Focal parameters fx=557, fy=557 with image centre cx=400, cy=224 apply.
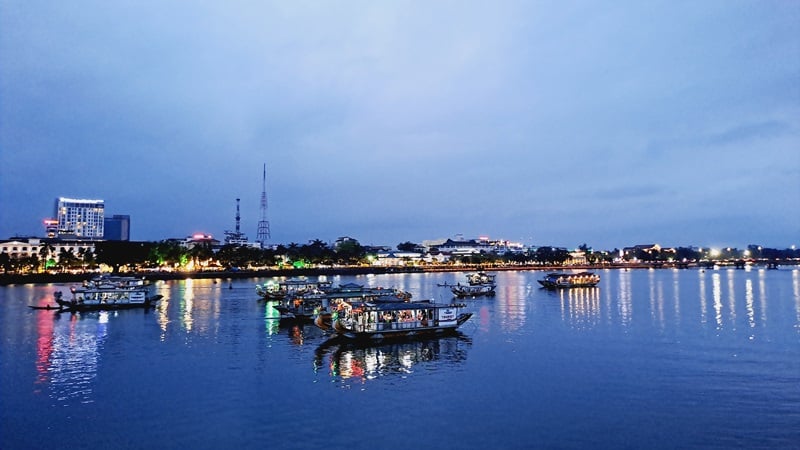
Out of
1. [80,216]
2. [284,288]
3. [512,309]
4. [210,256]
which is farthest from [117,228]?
[512,309]

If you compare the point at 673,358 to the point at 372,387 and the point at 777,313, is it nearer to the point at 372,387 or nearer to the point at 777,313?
the point at 372,387

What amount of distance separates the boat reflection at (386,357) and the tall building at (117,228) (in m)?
169

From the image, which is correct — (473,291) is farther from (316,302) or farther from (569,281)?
(316,302)

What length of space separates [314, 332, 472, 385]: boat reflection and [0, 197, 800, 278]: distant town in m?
68.5

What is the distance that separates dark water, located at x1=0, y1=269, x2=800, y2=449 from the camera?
547 inches

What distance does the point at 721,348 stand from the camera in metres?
24.9

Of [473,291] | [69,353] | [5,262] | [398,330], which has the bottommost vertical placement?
[69,353]

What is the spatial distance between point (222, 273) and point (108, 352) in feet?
223

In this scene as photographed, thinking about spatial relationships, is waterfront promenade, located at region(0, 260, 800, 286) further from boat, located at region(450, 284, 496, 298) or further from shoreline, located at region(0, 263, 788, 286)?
boat, located at region(450, 284, 496, 298)

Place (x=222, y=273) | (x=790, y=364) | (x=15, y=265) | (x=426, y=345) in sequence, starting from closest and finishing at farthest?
(x=790, y=364)
(x=426, y=345)
(x=15, y=265)
(x=222, y=273)

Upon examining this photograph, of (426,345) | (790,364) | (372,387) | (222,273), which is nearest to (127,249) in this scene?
(222,273)

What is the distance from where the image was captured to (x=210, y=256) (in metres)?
101

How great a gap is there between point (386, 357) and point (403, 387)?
5.21 m

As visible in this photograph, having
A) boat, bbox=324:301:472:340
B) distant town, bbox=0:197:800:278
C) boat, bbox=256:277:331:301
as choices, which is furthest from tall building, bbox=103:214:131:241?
boat, bbox=324:301:472:340
